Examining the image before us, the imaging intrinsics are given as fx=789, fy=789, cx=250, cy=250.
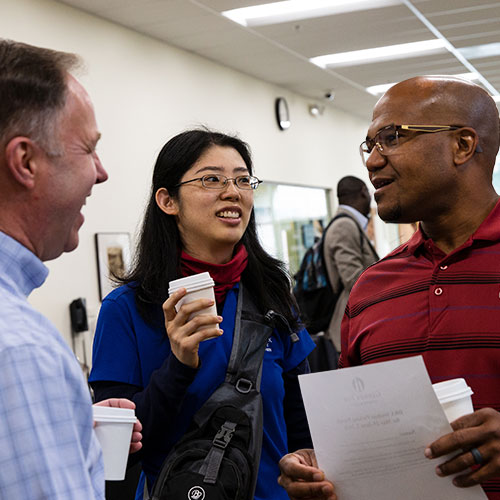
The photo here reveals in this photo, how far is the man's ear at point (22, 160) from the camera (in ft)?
4.03

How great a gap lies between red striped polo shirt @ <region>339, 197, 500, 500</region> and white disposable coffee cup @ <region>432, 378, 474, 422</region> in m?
0.25

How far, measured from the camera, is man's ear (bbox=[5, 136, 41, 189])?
1228 mm

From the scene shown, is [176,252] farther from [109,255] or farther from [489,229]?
[109,255]

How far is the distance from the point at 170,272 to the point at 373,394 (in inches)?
39.2

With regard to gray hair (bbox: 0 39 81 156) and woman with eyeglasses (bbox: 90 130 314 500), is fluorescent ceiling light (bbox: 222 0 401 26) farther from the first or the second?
gray hair (bbox: 0 39 81 156)

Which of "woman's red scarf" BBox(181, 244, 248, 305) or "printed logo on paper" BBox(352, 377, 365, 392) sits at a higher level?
"woman's red scarf" BBox(181, 244, 248, 305)

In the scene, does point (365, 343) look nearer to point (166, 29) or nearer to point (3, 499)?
point (3, 499)

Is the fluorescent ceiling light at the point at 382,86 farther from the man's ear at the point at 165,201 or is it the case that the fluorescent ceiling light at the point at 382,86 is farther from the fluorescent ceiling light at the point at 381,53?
the man's ear at the point at 165,201

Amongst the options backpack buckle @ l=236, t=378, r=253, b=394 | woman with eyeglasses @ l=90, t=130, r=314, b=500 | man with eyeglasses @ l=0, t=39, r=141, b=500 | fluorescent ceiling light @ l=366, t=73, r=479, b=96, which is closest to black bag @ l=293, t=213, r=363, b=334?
woman with eyeglasses @ l=90, t=130, r=314, b=500

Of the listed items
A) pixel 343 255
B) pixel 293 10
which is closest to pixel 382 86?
pixel 293 10

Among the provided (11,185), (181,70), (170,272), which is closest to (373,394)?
(11,185)

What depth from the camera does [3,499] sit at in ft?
3.51

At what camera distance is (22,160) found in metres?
1.24

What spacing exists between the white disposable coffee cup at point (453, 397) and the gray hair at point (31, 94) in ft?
2.91
